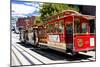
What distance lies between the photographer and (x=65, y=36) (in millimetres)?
2814

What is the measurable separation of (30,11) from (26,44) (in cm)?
42

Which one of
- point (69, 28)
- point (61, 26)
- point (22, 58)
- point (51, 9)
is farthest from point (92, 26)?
point (22, 58)

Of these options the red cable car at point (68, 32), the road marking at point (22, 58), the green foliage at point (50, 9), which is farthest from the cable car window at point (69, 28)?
the road marking at point (22, 58)

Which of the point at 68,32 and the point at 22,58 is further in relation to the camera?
the point at 68,32

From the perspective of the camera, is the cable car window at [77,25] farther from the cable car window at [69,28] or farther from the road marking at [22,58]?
the road marking at [22,58]

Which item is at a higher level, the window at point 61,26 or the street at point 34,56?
the window at point 61,26

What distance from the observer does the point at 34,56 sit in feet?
8.76

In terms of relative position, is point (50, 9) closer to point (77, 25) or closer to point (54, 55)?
point (77, 25)

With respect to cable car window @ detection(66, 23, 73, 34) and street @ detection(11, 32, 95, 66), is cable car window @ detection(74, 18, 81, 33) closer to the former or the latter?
cable car window @ detection(66, 23, 73, 34)

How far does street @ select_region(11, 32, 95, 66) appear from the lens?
2.56 metres

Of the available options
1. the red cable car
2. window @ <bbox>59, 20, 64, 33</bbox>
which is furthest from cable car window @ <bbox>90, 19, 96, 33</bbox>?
window @ <bbox>59, 20, 64, 33</bbox>

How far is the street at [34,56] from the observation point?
2559 millimetres

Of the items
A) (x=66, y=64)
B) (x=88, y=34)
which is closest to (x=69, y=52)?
(x=66, y=64)
